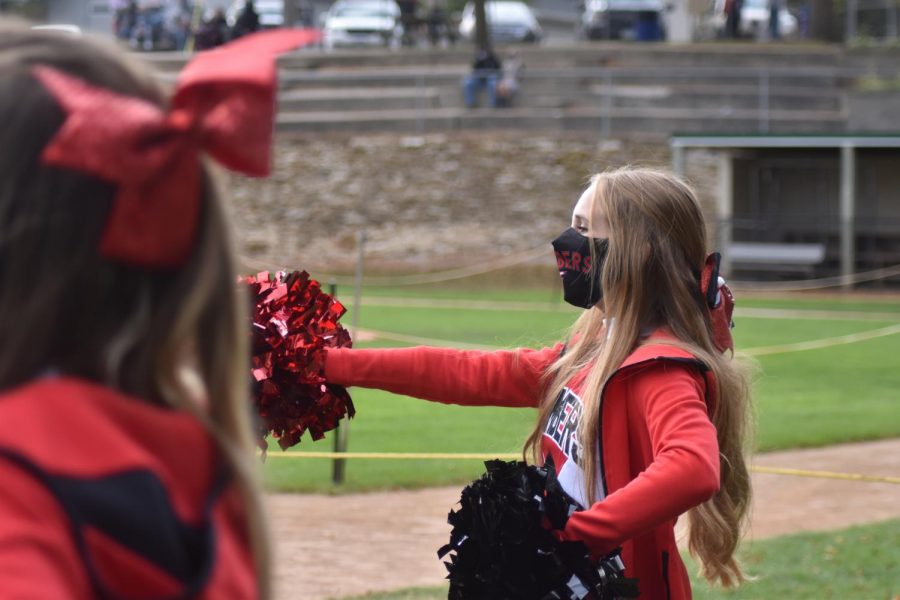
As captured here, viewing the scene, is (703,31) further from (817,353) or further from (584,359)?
(584,359)

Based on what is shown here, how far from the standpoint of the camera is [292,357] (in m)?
3.00

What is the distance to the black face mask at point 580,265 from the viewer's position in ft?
10.1

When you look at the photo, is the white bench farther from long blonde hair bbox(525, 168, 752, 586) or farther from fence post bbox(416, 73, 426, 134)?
long blonde hair bbox(525, 168, 752, 586)

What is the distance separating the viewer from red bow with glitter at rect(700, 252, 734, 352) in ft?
10.1

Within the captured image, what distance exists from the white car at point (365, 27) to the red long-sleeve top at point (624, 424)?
35.2 m

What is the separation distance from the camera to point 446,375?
3.16m

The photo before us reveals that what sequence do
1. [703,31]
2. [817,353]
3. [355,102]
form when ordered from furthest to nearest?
[703,31]
[355,102]
[817,353]

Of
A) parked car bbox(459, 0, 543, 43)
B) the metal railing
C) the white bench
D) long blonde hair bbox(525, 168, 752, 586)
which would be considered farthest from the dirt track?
parked car bbox(459, 0, 543, 43)

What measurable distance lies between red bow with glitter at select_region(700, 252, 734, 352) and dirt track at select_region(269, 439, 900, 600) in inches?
127

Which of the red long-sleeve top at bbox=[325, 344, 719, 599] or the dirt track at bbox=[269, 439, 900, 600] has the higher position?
the red long-sleeve top at bbox=[325, 344, 719, 599]

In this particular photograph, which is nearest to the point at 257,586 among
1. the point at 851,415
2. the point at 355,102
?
the point at 851,415

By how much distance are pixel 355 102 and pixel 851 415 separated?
22.8 m

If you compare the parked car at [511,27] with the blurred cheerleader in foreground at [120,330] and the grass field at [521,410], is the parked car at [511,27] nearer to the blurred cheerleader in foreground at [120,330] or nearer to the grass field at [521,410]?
the grass field at [521,410]

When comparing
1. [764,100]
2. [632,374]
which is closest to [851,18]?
[764,100]
